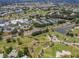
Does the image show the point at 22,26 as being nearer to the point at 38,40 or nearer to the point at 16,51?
the point at 38,40

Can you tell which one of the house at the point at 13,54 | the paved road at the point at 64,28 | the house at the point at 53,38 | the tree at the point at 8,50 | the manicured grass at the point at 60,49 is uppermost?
the house at the point at 13,54

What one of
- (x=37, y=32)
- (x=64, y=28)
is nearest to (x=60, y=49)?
(x=37, y=32)

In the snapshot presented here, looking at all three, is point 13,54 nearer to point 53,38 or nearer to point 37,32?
point 37,32

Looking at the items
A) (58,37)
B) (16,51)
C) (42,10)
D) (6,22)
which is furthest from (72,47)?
(42,10)

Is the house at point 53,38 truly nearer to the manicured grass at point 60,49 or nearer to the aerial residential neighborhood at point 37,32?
the aerial residential neighborhood at point 37,32

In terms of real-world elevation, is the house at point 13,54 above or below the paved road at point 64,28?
above

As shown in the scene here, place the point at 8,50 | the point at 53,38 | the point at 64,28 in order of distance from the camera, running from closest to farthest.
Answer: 1. the point at 8,50
2. the point at 53,38
3. the point at 64,28

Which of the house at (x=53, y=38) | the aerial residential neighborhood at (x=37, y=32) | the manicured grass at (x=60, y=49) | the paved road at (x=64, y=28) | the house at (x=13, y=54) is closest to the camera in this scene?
the house at (x=13, y=54)

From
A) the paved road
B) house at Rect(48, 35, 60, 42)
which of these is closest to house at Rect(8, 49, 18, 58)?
house at Rect(48, 35, 60, 42)

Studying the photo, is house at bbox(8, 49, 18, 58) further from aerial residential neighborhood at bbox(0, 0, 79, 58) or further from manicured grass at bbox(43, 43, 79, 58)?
manicured grass at bbox(43, 43, 79, 58)

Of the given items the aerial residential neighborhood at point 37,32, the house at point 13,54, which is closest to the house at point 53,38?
the aerial residential neighborhood at point 37,32
